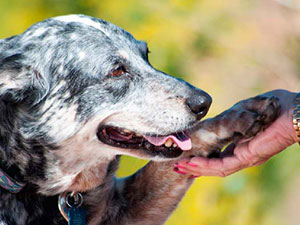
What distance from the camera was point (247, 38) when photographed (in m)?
5.81

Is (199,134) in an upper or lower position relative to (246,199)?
upper

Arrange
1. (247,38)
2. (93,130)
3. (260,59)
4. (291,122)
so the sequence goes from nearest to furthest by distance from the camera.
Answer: (291,122)
(93,130)
(260,59)
(247,38)

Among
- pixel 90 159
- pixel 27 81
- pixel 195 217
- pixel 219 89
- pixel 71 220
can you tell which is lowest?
pixel 195 217

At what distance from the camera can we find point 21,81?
2922 millimetres

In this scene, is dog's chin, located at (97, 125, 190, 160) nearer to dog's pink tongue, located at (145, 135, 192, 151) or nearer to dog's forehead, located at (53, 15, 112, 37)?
dog's pink tongue, located at (145, 135, 192, 151)

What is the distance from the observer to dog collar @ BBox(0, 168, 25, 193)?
2.79m

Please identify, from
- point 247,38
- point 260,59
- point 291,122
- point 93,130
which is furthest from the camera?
point 247,38

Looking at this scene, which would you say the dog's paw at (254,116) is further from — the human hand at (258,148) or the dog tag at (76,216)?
the dog tag at (76,216)

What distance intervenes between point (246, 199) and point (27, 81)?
10.2 feet

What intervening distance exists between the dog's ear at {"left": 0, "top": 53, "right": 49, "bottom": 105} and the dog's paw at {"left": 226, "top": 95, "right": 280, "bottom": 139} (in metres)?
0.94

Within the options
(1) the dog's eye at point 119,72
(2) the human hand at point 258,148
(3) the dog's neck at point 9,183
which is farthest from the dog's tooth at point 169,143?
(3) the dog's neck at point 9,183

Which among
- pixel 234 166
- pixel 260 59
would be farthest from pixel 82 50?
pixel 260 59

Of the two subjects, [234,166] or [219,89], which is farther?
[219,89]

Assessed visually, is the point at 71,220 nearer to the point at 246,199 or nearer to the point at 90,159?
the point at 90,159
